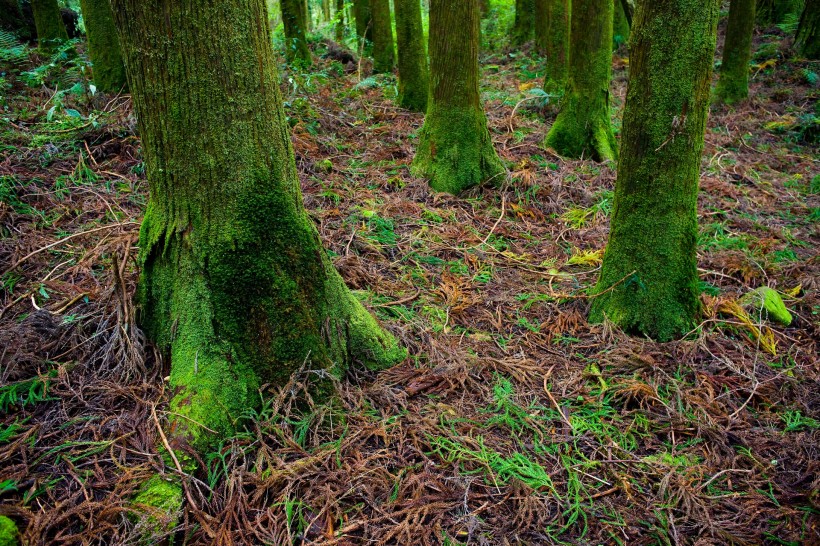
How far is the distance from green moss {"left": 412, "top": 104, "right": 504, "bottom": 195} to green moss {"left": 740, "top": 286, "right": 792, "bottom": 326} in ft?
9.64

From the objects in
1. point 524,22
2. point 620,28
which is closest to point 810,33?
point 620,28

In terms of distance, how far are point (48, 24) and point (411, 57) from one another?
18.5 ft

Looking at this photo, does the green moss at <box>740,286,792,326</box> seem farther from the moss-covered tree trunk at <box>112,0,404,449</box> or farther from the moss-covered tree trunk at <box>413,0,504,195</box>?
the moss-covered tree trunk at <box>112,0,404,449</box>

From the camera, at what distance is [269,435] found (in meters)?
2.60

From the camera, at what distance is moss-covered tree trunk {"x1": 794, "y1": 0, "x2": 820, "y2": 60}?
10.5 m

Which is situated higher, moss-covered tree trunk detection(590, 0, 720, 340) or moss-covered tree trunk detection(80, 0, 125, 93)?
moss-covered tree trunk detection(80, 0, 125, 93)

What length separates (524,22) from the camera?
14.9 metres

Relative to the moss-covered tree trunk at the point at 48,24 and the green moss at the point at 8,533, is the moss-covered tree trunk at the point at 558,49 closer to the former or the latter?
the moss-covered tree trunk at the point at 48,24

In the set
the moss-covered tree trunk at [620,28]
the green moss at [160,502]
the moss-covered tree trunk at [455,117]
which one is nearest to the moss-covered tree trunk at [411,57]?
the moss-covered tree trunk at [455,117]

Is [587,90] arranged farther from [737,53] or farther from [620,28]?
[620,28]

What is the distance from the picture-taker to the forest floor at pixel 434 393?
227 centimetres

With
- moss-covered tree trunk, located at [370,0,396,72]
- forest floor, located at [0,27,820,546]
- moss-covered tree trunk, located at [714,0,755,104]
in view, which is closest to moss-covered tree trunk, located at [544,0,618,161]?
forest floor, located at [0,27,820,546]

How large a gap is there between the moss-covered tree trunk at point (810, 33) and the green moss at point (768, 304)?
9925 mm

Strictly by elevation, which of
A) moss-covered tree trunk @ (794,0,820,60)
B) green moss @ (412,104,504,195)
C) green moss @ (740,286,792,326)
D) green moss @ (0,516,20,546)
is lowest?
green moss @ (740,286,792,326)
